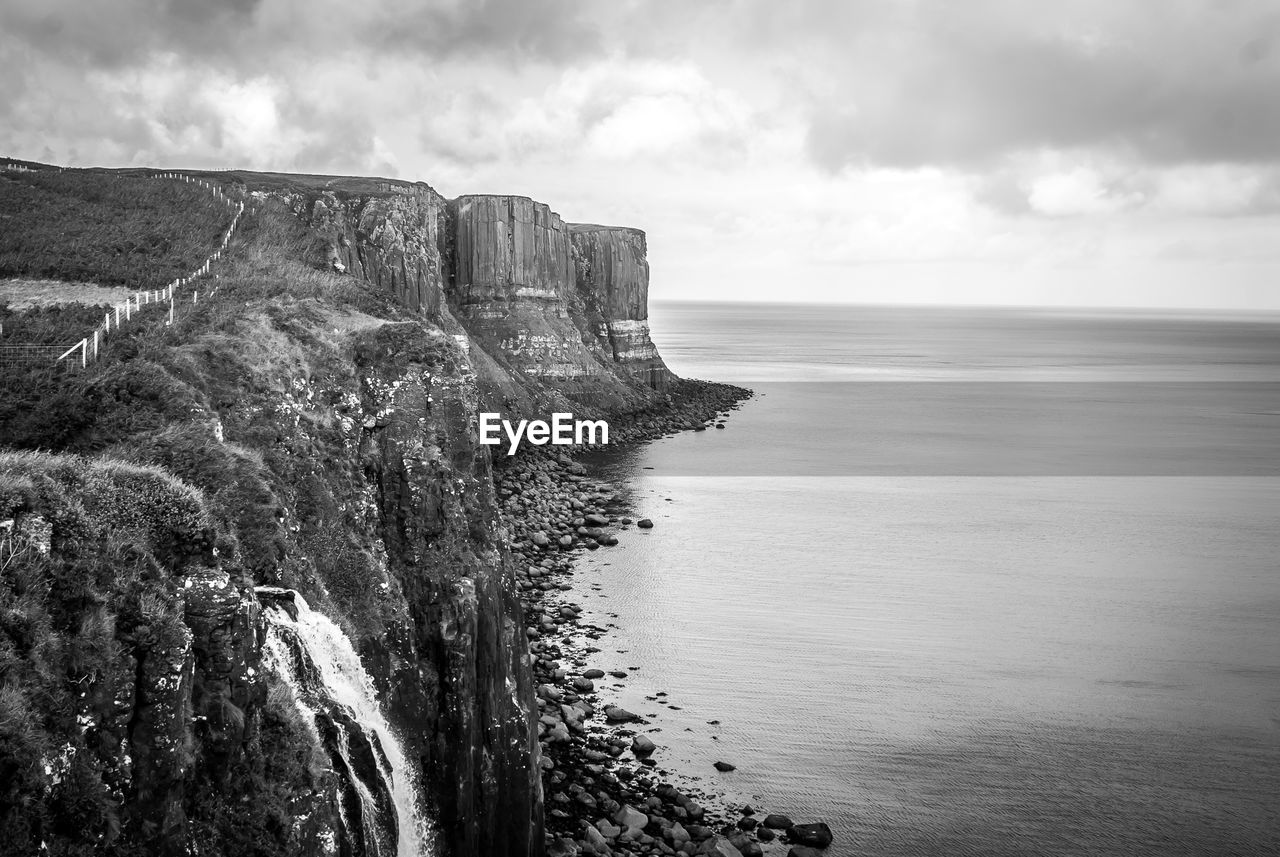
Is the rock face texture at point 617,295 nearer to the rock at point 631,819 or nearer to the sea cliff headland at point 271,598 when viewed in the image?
the sea cliff headland at point 271,598

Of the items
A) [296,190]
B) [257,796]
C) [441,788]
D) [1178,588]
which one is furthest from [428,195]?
[257,796]

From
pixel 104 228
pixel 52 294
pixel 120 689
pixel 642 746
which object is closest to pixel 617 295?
pixel 104 228

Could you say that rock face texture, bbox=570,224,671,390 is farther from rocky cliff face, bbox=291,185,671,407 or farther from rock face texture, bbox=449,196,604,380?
rock face texture, bbox=449,196,604,380

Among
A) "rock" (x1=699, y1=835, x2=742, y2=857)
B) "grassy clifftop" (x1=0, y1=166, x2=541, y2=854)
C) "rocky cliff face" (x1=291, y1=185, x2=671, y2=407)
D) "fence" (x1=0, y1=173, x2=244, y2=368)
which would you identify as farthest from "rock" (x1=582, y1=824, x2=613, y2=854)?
"rocky cliff face" (x1=291, y1=185, x2=671, y2=407)

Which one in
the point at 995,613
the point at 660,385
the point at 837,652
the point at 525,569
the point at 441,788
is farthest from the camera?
the point at 660,385

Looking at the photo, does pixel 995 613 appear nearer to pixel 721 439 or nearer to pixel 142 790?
pixel 142 790
